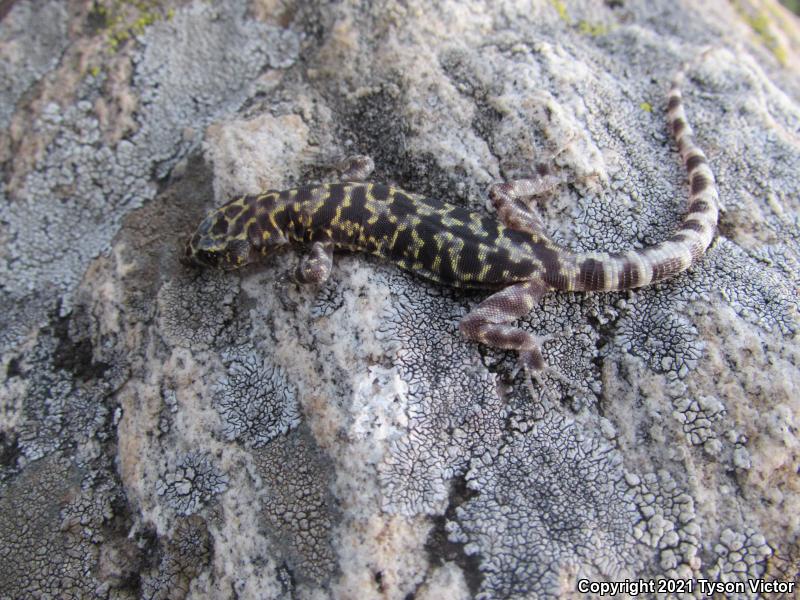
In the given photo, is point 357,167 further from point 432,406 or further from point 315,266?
point 432,406

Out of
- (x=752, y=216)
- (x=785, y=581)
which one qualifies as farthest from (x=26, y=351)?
(x=752, y=216)

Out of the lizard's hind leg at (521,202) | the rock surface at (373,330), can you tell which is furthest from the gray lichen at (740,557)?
the lizard's hind leg at (521,202)

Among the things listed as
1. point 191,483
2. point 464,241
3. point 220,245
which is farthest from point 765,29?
point 191,483

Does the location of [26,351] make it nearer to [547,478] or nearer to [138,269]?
[138,269]

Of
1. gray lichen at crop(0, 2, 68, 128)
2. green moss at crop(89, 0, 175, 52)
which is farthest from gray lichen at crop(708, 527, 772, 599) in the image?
gray lichen at crop(0, 2, 68, 128)

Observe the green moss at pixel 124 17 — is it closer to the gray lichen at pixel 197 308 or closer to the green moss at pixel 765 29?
the gray lichen at pixel 197 308

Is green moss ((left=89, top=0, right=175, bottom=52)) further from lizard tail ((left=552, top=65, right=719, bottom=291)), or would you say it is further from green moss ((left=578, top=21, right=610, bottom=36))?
lizard tail ((left=552, top=65, right=719, bottom=291))
